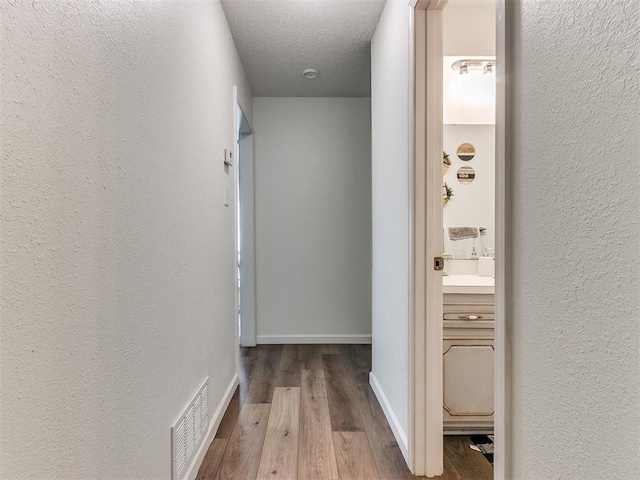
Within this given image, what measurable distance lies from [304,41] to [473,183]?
57.8 inches

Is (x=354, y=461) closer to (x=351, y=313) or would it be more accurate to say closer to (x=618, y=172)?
(x=618, y=172)

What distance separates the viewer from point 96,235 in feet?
2.98

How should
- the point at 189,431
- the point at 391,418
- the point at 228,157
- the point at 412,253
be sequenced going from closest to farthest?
the point at 189,431
the point at 412,253
the point at 391,418
the point at 228,157

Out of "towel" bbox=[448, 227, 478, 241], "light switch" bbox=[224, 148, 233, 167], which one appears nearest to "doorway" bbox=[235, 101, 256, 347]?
"light switch" bbox=[224, 148, 233, 167]

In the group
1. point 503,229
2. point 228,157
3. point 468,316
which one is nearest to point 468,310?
point 468,316

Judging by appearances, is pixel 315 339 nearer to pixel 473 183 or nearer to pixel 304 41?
pixel 473 183

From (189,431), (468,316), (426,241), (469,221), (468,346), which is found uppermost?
(469,221)

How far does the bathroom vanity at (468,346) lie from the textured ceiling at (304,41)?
67.2 inches

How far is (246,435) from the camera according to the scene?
2029 mm

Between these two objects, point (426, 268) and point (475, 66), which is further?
point (475, 66)

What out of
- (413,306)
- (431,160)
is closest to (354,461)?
(413,306)

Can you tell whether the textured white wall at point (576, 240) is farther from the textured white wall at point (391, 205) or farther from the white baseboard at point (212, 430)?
the white baseboard at point (212, 430)

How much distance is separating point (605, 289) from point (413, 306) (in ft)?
3.61

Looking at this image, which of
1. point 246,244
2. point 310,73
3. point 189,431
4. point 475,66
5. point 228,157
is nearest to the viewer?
point 189,431
